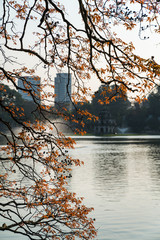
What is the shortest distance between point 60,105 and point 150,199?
1068 centimetres

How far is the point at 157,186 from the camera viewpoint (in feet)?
76.1

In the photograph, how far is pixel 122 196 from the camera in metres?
20.1

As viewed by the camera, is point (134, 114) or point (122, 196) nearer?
point (122, 196)

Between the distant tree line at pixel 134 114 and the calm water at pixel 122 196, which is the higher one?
the distant tree line at pixel 134 114

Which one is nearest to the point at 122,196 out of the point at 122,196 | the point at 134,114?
the point at 122,196

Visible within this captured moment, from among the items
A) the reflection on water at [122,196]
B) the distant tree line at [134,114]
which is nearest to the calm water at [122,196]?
the reflection on water at [122,196]

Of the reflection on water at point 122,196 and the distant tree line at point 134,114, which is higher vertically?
the distant tree line at point 134,114

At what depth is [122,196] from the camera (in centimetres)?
2014

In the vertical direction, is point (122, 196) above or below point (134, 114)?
below

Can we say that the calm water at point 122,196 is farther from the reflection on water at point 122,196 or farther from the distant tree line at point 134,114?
the distant tree line at point 134,114

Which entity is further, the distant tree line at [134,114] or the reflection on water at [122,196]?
the distant tree line at [134,114]

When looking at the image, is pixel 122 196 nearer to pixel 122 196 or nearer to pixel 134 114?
pixel 122 196

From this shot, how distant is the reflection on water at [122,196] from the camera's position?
14062mm

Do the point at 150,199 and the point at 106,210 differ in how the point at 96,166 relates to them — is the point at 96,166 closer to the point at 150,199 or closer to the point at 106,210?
the point at 150,199
